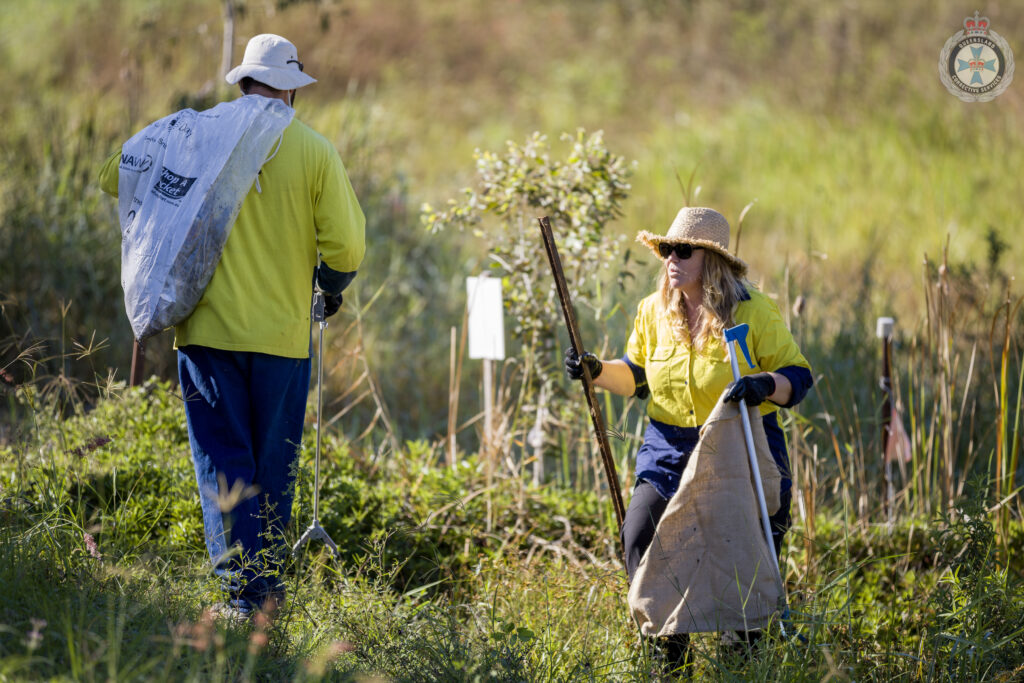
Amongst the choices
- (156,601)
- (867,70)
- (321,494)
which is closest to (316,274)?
(321,494)

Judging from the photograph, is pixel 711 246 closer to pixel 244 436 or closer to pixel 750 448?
pixel 750 448

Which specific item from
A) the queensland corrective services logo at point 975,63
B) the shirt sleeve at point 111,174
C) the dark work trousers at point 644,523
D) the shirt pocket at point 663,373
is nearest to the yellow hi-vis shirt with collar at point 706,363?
the shirt pocket at point 663,373

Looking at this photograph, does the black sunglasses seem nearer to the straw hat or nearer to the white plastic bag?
the straw hat

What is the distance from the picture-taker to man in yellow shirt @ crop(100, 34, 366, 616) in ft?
11.2

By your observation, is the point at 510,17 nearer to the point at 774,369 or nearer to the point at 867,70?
the point at 867,70

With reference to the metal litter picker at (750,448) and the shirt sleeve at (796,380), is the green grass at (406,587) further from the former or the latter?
the shirt sleeve at (796,380)

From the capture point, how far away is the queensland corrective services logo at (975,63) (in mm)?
6609

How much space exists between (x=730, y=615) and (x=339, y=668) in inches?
46.9

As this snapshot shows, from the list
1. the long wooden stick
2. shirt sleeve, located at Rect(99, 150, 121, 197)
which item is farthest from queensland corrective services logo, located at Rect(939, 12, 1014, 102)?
shirt sleeve, located at Rect(99, 150, 121, 197)

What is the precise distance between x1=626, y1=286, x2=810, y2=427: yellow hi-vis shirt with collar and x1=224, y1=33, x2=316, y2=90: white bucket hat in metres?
1.54

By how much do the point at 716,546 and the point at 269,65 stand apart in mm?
2206

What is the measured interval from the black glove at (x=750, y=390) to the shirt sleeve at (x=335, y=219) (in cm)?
136

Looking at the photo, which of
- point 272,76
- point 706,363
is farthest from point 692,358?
point 272,76

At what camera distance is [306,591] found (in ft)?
11.3
